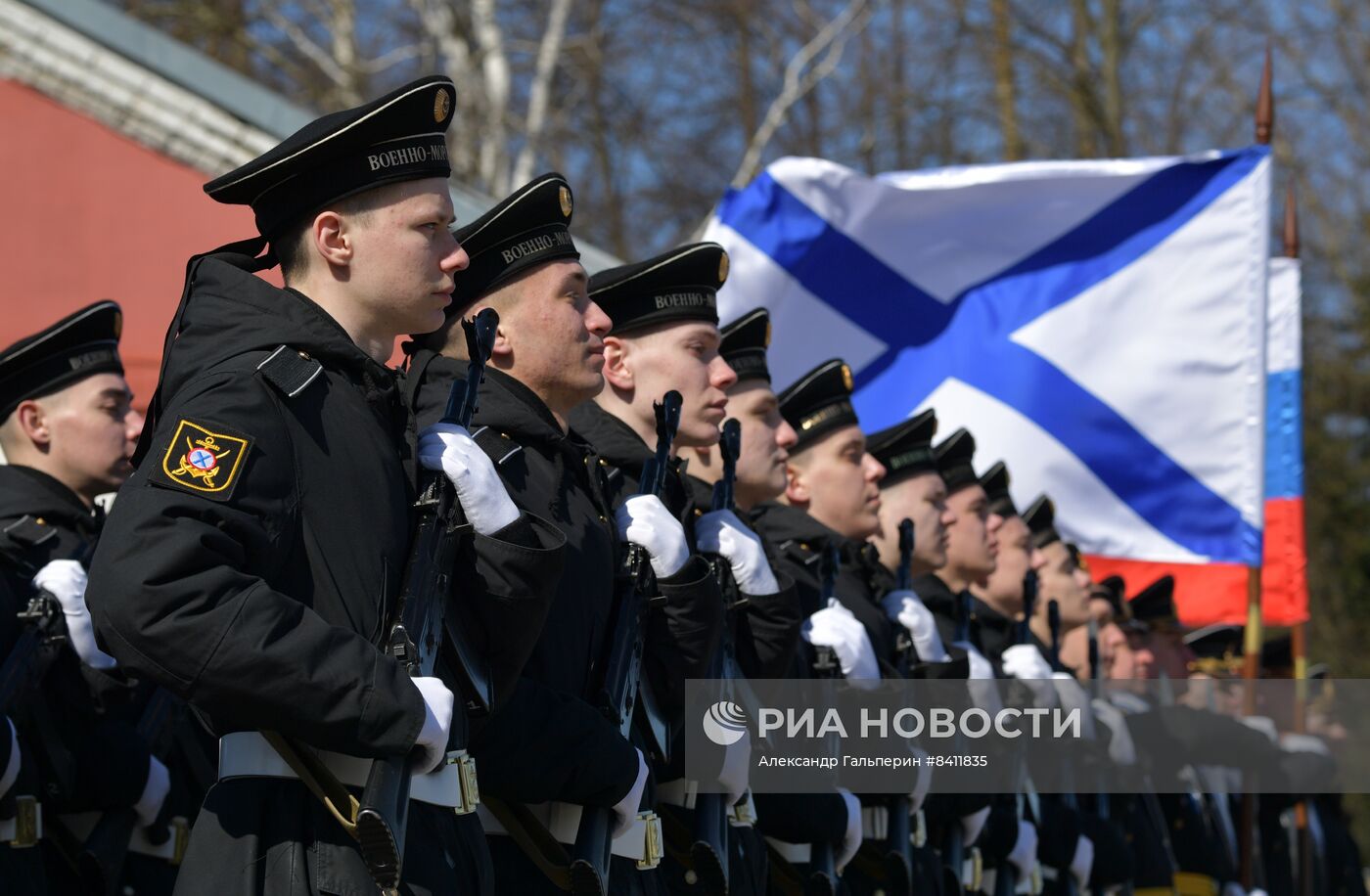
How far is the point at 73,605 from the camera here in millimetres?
4762

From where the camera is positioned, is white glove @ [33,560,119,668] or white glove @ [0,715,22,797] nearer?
white glove @ [0,715,22,797]

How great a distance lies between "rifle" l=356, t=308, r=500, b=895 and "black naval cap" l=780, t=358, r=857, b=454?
3.04 metres

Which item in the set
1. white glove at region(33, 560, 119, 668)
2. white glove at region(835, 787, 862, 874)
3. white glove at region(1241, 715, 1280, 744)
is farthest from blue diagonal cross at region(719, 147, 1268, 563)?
white glove at region(33, 560, 119, 668)

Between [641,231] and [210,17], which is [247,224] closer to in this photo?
[210,17]

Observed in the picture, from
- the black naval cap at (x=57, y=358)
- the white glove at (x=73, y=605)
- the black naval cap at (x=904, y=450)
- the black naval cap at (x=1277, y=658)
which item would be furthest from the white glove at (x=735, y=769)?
the black naval cap at (x=1277, y=658)

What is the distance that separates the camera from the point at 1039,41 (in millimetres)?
Answer: 22266

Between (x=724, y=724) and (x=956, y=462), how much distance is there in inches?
144

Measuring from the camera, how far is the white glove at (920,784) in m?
5.80

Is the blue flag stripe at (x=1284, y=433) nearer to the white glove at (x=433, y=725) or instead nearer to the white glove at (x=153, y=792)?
the white glove at (x=153, y=792)

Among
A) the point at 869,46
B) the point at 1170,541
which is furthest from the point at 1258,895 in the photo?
the point at 869,46

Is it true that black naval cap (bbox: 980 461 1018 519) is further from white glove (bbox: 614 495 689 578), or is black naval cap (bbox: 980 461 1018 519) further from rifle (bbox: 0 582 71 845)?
rifle (bbox: 0 582 71 845)

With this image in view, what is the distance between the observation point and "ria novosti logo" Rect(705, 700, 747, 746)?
14.7 feet

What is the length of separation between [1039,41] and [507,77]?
670 centimetres

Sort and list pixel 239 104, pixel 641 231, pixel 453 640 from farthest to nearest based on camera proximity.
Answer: pixel 641 231
pixel 239 104
pixel 453 640
